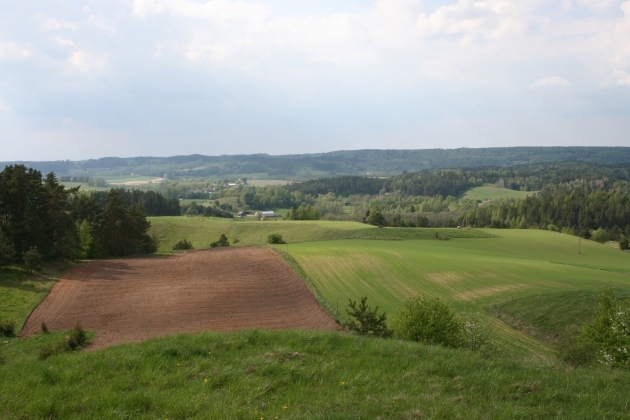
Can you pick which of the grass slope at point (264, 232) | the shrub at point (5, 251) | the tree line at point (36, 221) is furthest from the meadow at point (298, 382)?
the grass slope at point (264, 232)

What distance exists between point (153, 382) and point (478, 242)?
76.1 meters

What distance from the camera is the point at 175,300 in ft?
119

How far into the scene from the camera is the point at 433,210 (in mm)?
174000

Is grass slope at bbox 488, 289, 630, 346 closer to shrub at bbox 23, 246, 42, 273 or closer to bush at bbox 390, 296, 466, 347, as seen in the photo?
bush at bbox 390, 296, 466, 347

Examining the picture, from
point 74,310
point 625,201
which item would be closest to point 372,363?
point 74,310

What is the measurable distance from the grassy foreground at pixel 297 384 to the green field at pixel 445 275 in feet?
72.7

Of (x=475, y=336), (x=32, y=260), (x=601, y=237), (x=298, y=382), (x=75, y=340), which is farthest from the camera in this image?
(x=601, y=237)

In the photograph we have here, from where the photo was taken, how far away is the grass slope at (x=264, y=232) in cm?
8288

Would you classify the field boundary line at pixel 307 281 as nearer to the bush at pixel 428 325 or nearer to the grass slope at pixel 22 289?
the bush at pixel 428 325

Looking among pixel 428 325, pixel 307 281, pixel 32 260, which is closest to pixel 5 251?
pixel 32 260

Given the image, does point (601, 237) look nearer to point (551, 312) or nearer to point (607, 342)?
point (551, 312)

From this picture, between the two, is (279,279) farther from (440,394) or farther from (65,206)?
(440,394)

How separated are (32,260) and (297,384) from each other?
3963cm

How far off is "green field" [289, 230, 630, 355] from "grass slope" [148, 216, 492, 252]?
11815mm
